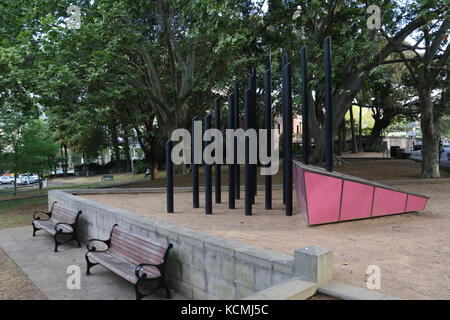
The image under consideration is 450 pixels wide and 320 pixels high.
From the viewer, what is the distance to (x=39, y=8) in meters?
12.9

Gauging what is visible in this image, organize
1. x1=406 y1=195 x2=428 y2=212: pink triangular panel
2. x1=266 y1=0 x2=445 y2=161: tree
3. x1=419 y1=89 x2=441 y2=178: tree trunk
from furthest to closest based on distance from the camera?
x1=419 y1=89 x2=441 y2=178: tree trunk → x1=266 y1=0 x2=445 y2=161: tree → x1=406 y1=195 x2=428 y2=212: pink triangular panel

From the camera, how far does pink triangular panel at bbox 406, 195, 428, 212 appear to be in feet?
28.4

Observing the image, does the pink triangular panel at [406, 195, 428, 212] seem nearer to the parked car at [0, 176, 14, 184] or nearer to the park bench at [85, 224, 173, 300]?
the park bench at [85, 224, 173, 300]

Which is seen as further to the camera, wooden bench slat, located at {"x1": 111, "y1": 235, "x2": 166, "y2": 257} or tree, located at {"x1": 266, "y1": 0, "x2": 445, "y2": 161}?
tree, located at {"x1": 266, "y1": 0, "x2": 445, "y2": 161}

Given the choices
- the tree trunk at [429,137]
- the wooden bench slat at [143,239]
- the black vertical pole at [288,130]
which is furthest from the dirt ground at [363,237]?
the tree trunk at [429,137]

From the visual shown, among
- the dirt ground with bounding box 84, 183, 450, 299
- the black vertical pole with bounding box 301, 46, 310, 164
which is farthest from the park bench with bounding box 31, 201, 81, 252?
the black vertical pole with bounding box 301, 46, 310, 164

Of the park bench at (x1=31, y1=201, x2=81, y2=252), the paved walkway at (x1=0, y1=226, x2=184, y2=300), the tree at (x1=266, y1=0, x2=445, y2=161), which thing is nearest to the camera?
the paved walkway at (x1=0, y1=226, x2=184, y2=300)

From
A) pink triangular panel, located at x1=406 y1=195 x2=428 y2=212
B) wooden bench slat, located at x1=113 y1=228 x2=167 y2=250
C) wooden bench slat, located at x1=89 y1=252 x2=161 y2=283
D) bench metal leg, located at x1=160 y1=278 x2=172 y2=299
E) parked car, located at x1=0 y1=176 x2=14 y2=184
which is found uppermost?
pink triangular panel, located at x1=406 y1=195 x2=428 y2=212

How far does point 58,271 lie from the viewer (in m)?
6.74

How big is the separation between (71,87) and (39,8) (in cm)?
299

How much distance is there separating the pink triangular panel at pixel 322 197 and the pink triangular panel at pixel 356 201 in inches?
7.8

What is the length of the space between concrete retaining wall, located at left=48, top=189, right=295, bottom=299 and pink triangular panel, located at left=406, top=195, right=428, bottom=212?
573cm
